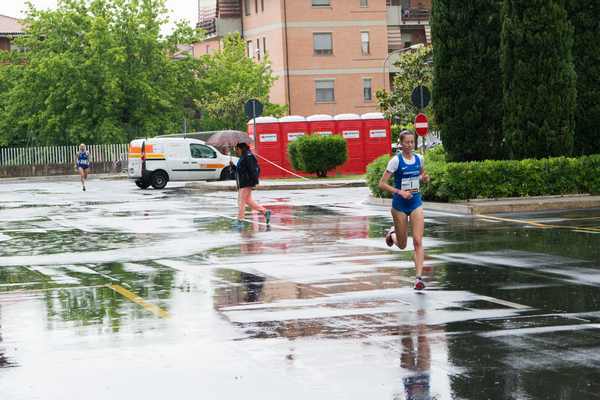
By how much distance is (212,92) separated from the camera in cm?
6956

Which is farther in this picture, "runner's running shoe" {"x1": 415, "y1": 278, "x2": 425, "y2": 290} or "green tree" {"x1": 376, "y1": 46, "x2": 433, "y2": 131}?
"green tree" {"x1": 376, "y1": 46, "x2": 433, "y2": 131}

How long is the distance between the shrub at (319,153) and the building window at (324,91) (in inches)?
1339

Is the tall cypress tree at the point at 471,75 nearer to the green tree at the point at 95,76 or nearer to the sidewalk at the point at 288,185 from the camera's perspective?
→ the sidewalk at the point at 288,185

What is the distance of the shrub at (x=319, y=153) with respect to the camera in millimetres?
45000

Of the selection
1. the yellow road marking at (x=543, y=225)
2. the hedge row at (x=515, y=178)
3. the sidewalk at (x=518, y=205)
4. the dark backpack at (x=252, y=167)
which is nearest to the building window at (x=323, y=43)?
the hedge row at (x=515, y=178)

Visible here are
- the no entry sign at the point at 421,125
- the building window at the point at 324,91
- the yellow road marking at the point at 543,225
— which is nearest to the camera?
the yellow road marking at the point at 543,225

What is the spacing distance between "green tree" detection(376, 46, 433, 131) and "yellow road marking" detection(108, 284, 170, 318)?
1810 inches

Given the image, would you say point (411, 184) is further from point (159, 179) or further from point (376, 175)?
point (159, 179)

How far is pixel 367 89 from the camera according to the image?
80.9m

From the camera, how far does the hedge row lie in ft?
86.6

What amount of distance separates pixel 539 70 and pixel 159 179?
67.8 ft

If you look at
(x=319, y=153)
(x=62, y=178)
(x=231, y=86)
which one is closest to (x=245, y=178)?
(x=319, y=153)

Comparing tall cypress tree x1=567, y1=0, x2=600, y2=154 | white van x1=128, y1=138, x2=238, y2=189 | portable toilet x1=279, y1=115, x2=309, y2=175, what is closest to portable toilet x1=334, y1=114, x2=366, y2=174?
portable toilet x1=279, y1=115, x2=309, y2=175

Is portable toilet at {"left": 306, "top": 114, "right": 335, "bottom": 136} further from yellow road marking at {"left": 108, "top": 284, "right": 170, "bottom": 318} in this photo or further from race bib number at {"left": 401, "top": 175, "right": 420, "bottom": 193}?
race bib number at {"left": 401, "top": 175, "right": 420, "bottom": 193}
